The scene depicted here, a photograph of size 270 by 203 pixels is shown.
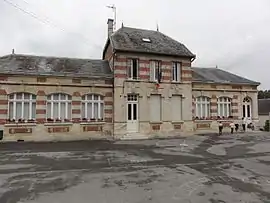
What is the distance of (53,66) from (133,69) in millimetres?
5769

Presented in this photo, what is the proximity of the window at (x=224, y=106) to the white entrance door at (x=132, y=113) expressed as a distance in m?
7.73

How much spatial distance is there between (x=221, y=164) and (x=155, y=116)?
32.5 ft

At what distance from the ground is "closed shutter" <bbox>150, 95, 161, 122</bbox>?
7.01 m

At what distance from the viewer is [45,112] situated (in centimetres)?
1708

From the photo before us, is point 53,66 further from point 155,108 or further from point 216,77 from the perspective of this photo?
point 216,77

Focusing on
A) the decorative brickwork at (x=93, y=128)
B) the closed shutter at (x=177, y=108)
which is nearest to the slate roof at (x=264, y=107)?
the closed shutter at (x=177, y=108)

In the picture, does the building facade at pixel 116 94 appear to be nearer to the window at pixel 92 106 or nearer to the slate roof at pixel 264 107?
the window at pixel 92 106

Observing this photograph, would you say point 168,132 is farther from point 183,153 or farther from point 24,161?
point 24,161

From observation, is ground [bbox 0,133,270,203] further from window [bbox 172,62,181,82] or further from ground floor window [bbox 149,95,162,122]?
window [bbox 172,62,181,82]

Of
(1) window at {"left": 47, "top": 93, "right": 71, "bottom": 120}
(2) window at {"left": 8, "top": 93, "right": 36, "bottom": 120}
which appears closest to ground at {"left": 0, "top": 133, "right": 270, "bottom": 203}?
(2) window at {"left": 8, "top": 93, "right": 36, "bottom": 120}

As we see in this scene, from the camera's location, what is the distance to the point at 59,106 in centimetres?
1756

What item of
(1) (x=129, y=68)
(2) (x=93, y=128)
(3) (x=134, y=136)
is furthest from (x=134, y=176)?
(1) (x=129, y=68)

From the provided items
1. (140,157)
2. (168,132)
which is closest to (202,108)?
(168,132)

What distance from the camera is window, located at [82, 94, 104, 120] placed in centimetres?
1816
